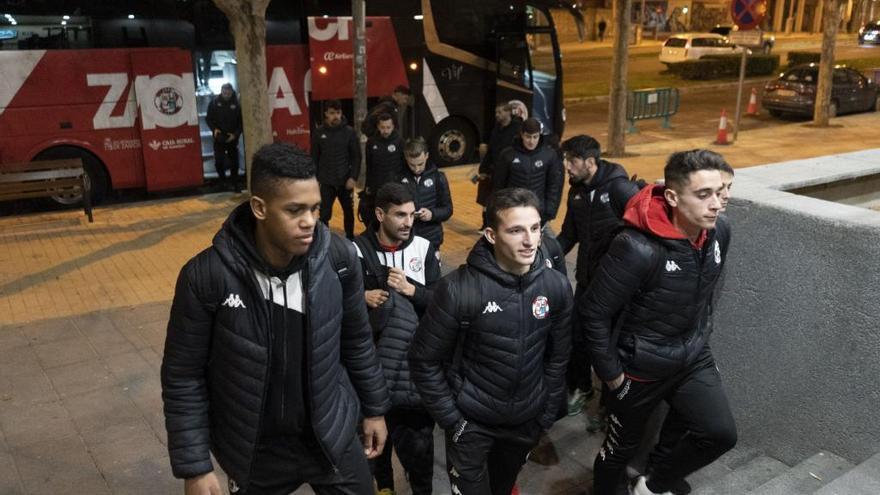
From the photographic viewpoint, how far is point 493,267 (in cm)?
334

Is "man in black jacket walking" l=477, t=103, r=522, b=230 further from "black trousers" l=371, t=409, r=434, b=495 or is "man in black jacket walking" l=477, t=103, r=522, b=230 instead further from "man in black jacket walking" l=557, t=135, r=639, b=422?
"black trousers" l=371, t=409, r=434, b=495

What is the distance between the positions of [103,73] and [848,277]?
33.5ft

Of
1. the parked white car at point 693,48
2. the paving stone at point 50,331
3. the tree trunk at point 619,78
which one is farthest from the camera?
the parked white car at point 693,48

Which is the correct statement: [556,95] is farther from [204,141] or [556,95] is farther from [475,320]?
[475,320]

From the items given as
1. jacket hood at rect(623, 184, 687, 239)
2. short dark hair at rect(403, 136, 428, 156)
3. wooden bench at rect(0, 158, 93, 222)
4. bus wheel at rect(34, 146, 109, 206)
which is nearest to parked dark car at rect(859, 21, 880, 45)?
bus wheel at rect(34, 146, 109, 206)

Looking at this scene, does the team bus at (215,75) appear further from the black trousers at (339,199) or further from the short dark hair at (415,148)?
the short dark hair at (415,148)

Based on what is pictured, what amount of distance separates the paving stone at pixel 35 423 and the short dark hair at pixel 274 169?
137 inches

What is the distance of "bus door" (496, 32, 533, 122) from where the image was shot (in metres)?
14.1

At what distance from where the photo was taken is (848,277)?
13.1 ft

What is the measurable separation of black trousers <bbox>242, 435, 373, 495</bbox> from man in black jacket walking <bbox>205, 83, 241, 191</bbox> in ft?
32.0

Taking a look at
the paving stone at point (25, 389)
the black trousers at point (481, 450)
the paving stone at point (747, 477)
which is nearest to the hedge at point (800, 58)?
the paving stone at point (747, 477)

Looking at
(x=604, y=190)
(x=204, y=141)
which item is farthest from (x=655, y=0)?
(x=604, y=190)

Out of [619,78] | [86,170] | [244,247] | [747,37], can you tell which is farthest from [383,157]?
[747,37]

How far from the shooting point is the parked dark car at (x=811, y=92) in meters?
21.4
